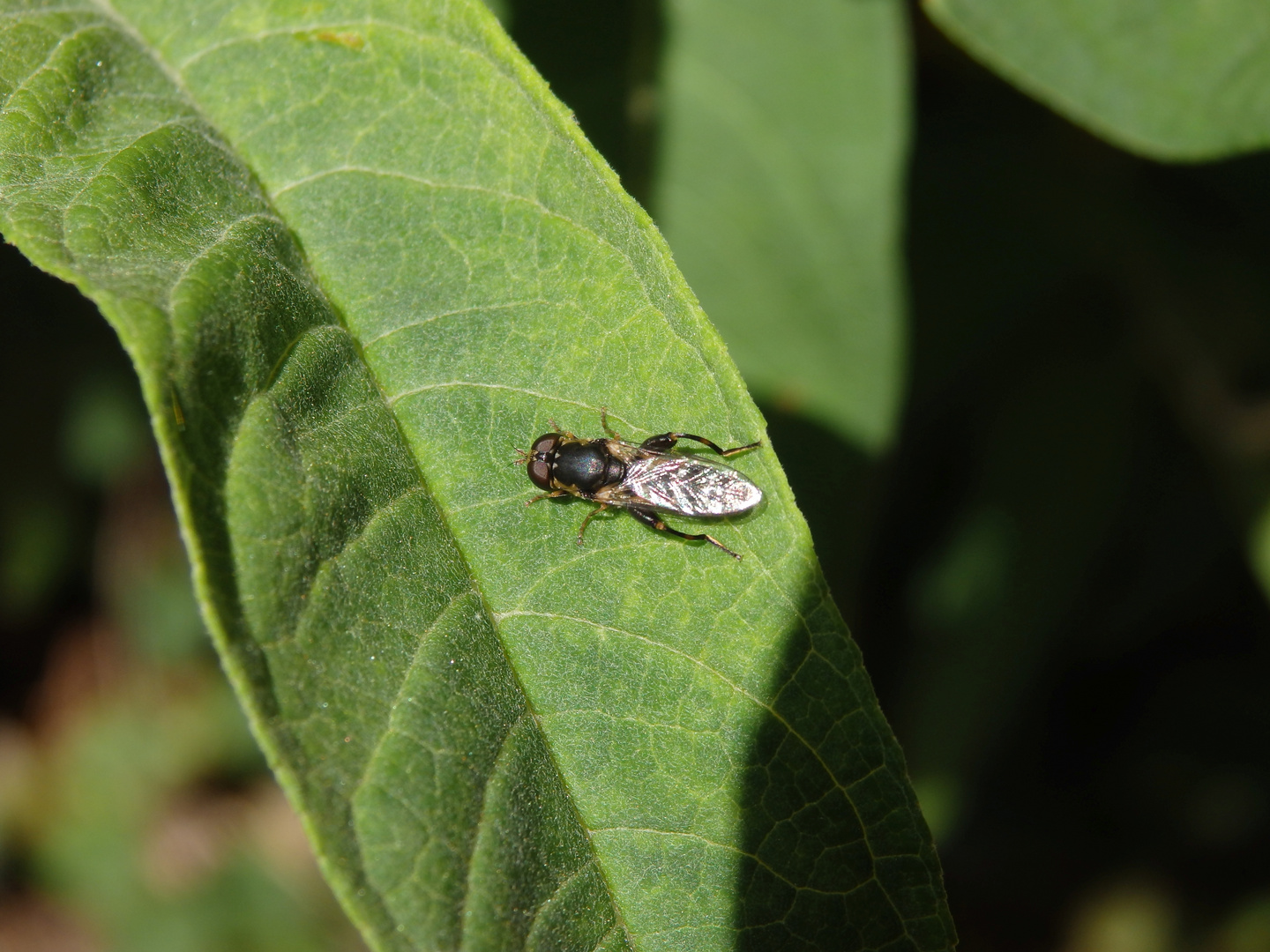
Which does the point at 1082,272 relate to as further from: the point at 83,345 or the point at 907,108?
the point at 83,345

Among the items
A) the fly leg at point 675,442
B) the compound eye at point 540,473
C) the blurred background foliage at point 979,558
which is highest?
the fly leg at point 675,442

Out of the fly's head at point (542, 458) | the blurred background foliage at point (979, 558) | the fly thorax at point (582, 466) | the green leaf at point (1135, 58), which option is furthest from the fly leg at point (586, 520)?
the green leaf at point (1135, 58)

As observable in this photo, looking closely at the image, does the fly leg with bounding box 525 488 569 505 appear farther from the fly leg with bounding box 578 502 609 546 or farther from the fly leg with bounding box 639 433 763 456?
the fly leg with bounding box 639 433 763 456

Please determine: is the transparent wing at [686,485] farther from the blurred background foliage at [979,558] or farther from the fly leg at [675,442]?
the blurred background foliage at [979,558]

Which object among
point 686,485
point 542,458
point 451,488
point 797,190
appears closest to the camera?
point 451,488

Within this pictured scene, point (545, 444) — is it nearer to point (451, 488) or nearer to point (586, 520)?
point (586, 520)

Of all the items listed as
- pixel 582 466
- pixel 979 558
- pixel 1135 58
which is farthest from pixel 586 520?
pixel 979 558

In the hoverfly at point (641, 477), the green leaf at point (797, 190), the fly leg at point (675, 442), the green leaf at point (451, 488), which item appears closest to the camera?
the green leaf at point (451, 488)

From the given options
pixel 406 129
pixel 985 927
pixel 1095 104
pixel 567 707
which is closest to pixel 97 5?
pixel 406 129
